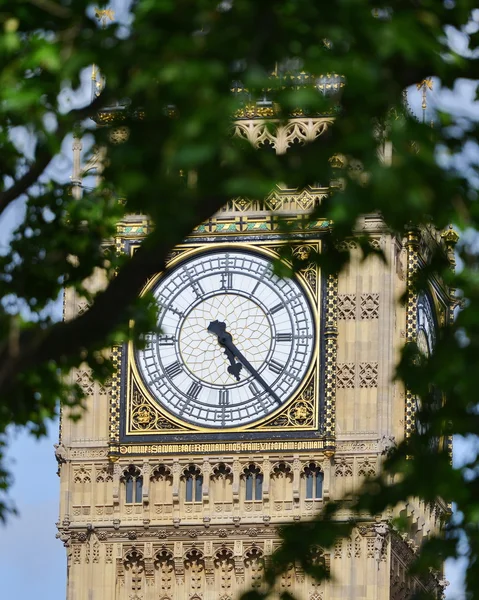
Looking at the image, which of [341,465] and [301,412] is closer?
[341,465]

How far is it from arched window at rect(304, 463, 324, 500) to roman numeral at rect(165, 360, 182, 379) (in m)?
2.48

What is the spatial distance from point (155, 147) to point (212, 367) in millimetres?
25040

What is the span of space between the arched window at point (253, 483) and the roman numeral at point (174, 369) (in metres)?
1.83

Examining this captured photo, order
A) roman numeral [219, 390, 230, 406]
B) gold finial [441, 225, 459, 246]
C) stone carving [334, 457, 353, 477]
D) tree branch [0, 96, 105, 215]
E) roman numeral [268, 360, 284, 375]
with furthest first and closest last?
gold finial [441, 225, 459, 246] < roman numeral [219, 390, 230, 406] < roman numeral [268, 360, 284, 375] < stone carving [334, 457, 353, 477] < tree branch [0, 96, 105, 215]

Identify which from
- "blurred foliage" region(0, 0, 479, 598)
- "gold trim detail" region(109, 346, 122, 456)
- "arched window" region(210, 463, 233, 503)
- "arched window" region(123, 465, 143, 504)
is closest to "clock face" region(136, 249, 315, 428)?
"gold trim detail" region(109, 346, 122, 456)

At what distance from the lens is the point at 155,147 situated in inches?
468

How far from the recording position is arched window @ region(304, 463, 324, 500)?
36.5 metres

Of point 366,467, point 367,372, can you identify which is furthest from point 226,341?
point 366,467

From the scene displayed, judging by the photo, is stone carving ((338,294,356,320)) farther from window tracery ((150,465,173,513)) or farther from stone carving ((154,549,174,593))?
stone carving ((154,549,174,593))

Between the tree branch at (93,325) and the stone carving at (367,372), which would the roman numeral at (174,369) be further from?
the tree branch at (93,325)

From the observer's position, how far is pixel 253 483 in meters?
36.8

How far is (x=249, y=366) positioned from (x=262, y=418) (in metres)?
0.81

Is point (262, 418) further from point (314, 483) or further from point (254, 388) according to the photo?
point (314, 483)

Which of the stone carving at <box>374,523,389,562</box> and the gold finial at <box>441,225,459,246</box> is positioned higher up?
the gold finial at <box>441,225,459,246</box>
